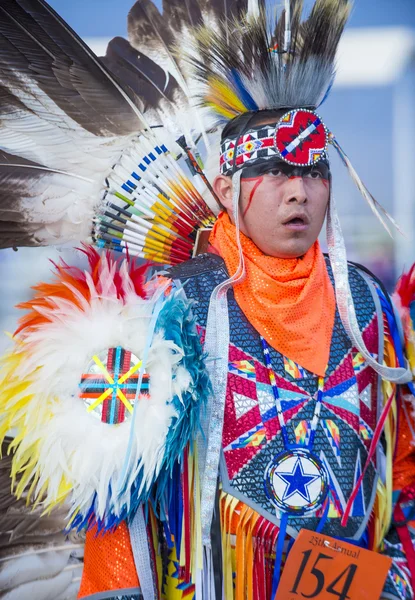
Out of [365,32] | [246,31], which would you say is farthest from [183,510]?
[365,32]

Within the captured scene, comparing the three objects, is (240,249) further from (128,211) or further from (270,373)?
(128,211)

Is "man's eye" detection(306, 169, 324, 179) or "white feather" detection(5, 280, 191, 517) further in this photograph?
→ "man's eye" detection(306, 169, 324, 179)

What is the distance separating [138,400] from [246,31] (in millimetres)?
1043

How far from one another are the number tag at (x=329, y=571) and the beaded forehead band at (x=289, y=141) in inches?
37.3

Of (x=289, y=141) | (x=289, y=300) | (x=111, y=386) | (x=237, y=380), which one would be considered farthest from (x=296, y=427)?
(x=289, y=141)

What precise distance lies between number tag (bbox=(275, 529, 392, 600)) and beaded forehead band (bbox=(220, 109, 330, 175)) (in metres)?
0.95

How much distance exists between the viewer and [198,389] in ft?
5.16

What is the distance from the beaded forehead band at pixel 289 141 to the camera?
1.77 meters

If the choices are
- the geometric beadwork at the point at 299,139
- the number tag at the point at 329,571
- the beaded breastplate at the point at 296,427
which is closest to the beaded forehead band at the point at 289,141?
the geometric beadwork at the point at 299,139

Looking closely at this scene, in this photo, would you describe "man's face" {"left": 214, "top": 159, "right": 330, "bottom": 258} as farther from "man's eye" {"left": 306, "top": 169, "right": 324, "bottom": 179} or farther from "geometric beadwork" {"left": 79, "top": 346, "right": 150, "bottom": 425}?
"geometric beadwork" {"left": 79, "top": 346, "right": 150, "bottom": 425}

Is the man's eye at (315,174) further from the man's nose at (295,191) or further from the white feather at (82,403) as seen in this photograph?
the white feather at (82,403)

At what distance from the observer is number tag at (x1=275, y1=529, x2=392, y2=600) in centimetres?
155

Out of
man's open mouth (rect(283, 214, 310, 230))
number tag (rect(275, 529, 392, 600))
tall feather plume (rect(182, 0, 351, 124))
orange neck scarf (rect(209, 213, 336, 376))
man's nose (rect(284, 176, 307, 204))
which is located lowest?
number tag (rect(275, 529, 392, 600))

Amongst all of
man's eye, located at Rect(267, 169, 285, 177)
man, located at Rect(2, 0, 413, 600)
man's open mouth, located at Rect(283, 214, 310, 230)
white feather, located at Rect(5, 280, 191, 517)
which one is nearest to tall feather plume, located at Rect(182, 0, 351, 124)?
man, located at Rect(2, 0, 413, 600)
